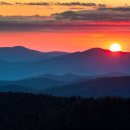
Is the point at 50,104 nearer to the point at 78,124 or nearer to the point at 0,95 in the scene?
the point at 0,95

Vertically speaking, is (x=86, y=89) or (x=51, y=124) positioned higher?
(x=86, y=89)

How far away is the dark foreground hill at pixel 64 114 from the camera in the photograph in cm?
5138

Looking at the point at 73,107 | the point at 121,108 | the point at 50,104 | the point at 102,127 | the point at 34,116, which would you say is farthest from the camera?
the point at 50,104

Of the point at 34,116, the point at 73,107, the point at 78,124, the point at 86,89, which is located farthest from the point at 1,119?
the point at 86,89

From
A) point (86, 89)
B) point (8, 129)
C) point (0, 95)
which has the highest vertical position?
point (86, 89)

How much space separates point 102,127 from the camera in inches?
1971

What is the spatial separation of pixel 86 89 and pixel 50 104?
100 m

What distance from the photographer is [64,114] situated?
56.7 metres

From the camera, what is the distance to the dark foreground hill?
5138 centimetres

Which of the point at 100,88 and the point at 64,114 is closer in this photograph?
the point at 64,114

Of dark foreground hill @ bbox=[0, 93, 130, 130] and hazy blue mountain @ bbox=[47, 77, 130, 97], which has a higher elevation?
hazy blue mountain @ bbox=[47, 77, 130, 97]

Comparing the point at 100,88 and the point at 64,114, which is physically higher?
the point at 100,88

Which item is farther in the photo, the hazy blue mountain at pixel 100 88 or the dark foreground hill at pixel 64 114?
the hazy blue mountain at pixel 100 88

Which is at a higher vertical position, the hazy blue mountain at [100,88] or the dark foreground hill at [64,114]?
the hazy blue mountain at [100,88]
